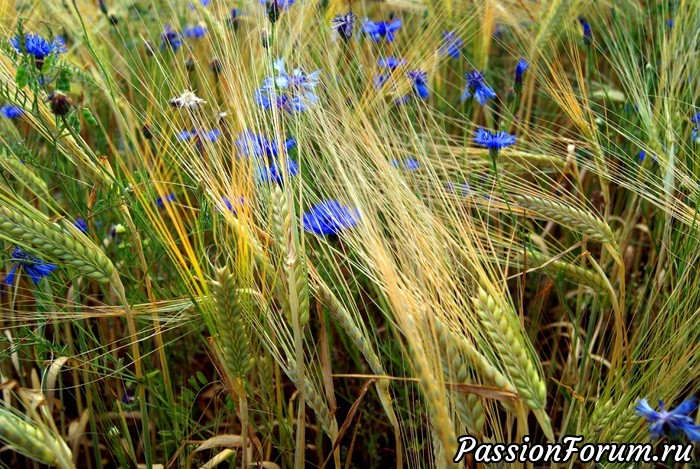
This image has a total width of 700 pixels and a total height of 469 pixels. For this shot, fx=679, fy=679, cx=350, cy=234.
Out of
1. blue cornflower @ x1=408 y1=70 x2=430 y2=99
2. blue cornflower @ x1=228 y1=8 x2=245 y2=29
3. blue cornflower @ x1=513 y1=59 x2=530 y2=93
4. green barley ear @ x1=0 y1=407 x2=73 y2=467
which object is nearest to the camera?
green barley ear @ x1=0 y1=407 x2=73 y2=467

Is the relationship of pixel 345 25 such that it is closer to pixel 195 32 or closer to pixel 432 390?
pixel 195 32

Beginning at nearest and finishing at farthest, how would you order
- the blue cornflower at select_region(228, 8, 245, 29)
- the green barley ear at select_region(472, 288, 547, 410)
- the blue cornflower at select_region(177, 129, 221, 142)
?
the green barley ear at select_region(472, 288, 547, 410) → the blue cornflower at select_region(177, 129, 221, 142) → the blue cornflower at select_region(228, 8, 245, 29)

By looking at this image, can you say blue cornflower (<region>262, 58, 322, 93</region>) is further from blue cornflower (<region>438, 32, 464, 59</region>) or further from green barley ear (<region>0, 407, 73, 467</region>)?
green barley ear (<region>0, 407, 73, 467</region>)

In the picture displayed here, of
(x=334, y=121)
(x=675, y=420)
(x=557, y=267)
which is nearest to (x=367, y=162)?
(x=334, y=121)

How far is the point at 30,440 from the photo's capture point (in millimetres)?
828

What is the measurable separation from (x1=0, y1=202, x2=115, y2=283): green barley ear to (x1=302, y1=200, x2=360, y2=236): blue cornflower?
339 mm

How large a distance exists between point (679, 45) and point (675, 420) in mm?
1077

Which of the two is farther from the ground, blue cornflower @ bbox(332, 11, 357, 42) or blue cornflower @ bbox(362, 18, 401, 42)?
blue cornflower @ bbox(362, 18, 401, 42)

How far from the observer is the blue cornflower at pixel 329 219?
111 centimetres

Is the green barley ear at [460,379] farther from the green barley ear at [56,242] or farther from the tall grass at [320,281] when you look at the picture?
the green barley ear at [56,242]

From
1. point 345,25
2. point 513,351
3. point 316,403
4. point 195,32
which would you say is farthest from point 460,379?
point 195,32

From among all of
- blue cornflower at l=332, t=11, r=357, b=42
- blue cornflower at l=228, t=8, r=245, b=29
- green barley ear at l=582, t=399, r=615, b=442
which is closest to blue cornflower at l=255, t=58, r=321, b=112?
blue cornflower at l=332, t=11, r=357, b=42

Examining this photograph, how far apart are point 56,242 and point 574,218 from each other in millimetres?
856

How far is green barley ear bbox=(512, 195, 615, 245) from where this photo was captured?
1.19 m
